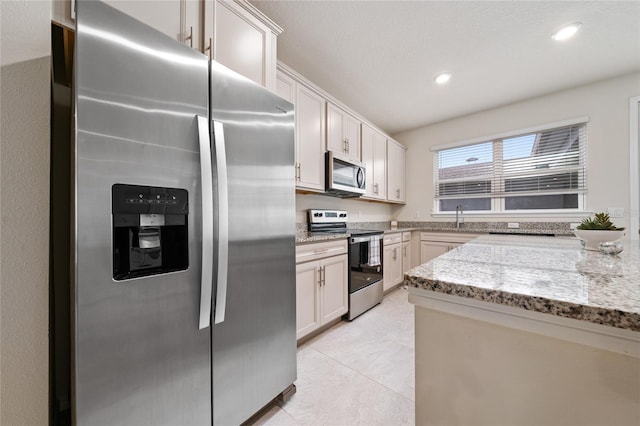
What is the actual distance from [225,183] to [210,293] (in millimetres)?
473

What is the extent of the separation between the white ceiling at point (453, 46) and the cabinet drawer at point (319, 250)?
1.78 metres

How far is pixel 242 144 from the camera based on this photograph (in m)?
1.19

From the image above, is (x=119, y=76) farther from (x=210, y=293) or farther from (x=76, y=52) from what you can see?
(x=210, y=293)

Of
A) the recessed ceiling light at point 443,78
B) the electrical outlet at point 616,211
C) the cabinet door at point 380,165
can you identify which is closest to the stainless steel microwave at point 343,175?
the cabinet door at point 380,165

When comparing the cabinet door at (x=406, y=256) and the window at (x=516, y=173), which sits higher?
the window at (x=516, y=173)

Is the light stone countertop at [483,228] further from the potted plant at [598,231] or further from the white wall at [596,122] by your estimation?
the potted plant at [598,231]

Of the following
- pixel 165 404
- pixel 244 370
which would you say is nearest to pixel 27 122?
pixel 165 404

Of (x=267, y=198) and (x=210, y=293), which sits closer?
(x=210, y=293)

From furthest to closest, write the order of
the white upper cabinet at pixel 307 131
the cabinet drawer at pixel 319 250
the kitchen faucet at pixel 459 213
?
1. the kitchen faucet at pixel 459 213
2. the white upper cabinet at pixel 307 131
3. the cabinet drawer at pixel 319 250

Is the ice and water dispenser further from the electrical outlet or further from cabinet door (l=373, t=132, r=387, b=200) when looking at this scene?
the electrical outlet

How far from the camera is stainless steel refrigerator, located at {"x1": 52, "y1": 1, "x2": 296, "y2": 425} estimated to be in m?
0.78

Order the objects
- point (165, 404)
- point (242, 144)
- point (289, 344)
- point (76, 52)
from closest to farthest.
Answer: point (76, 52)
point (165, 404)
point (242, 144)
point (289, 344)

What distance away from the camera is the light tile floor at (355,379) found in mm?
1348

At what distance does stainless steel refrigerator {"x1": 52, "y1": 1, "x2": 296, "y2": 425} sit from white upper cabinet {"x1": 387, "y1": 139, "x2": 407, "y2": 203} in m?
2.90
